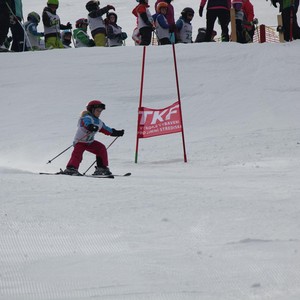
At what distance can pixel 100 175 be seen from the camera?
32.6ft

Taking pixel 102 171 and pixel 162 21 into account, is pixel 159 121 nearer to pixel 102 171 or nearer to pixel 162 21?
pixel 102 171

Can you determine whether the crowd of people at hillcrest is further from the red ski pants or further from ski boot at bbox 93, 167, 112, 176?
ski boot at bbox 93, 167, 112, 176

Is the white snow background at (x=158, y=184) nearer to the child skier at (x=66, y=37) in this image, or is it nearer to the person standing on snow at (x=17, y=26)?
the person standing on snow at (x=17, y=26)

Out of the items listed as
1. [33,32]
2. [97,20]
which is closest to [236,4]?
[97,20]

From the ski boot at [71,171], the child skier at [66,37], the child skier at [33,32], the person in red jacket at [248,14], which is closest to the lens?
the ski boot at [71,171]

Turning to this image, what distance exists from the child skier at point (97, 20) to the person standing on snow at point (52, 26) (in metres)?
0.65

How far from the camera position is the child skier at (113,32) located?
1820cm

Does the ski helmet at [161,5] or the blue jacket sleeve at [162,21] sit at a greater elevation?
the ski helmet at [161,5]

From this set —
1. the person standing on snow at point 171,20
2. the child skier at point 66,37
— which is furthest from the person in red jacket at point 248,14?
the child skier at point 66,37

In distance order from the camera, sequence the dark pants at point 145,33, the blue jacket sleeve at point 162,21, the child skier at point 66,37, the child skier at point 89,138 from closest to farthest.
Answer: the child skier at point 89,138 < the dark pants at point 145,33 < the blue jacket sleeve at point 162,21 < the child skier at point 66,37

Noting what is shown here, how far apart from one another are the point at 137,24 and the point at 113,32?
1129 millimetres

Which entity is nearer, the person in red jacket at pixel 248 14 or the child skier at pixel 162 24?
the child skier at pixel 162 24

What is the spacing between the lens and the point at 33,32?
59.8ft

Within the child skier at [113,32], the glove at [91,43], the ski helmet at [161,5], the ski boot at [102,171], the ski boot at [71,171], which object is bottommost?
the glove at [91,43]
